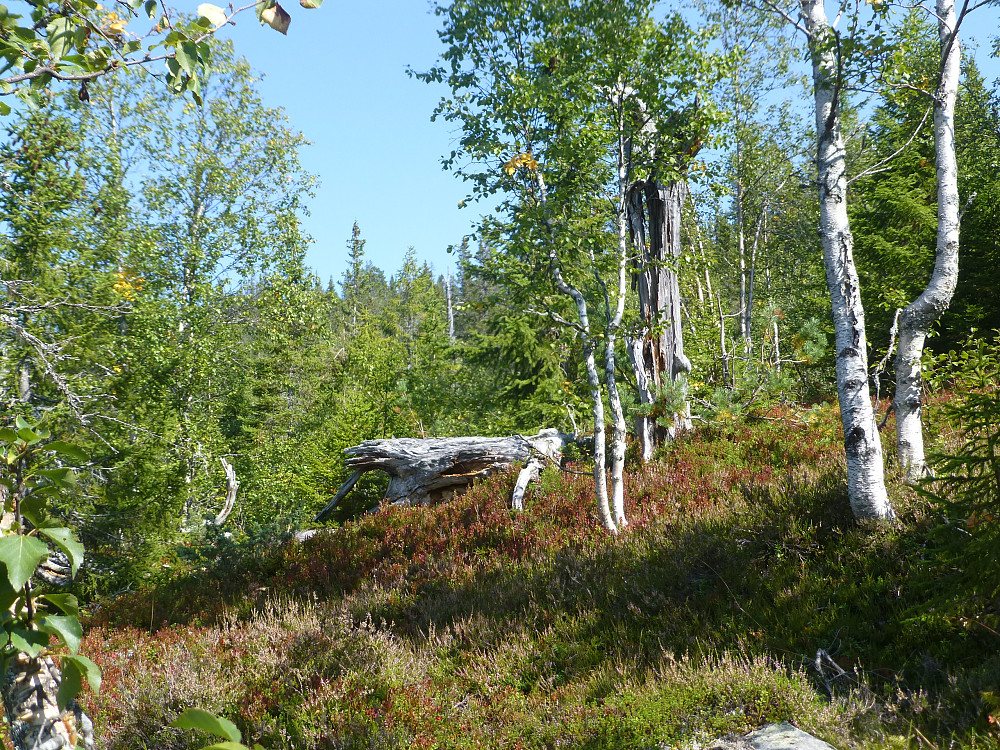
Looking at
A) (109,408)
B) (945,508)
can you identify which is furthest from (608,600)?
(109,408)

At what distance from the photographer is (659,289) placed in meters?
10.4

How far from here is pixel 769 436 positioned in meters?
9.27

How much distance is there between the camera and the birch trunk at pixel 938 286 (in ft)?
18.6

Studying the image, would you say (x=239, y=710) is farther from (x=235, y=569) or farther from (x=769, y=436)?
(x=769, y=436)

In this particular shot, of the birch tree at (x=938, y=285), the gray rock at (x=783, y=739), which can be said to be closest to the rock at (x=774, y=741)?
the gray rock at (x=783, y=739)

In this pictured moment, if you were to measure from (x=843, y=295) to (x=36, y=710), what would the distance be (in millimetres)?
6099

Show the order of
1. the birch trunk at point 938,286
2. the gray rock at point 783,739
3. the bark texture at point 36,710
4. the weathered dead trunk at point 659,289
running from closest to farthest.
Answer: the bark texture at point 36,710
the gray rock at point 783,739
the birch trunk at point 938,286
the weathered dead trunk at point 659,289

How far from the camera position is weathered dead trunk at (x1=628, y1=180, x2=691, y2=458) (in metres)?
10.4

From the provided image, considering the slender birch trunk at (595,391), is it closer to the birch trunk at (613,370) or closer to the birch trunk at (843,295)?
the birch trunk at (613,370)

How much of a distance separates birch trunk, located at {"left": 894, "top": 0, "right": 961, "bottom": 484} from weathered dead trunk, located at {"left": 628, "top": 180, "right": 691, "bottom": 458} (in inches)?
175

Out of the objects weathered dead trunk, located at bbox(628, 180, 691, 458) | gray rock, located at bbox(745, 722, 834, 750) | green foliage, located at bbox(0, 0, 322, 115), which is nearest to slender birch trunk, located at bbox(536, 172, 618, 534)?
weathered dead trunk, located at bbox(628, 180, 691, 458)

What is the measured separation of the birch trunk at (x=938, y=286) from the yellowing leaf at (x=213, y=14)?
248 inches

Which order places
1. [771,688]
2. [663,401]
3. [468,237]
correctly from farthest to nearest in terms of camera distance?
[663,401], [468,237], [771,688]

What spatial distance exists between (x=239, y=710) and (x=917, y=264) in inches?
630
